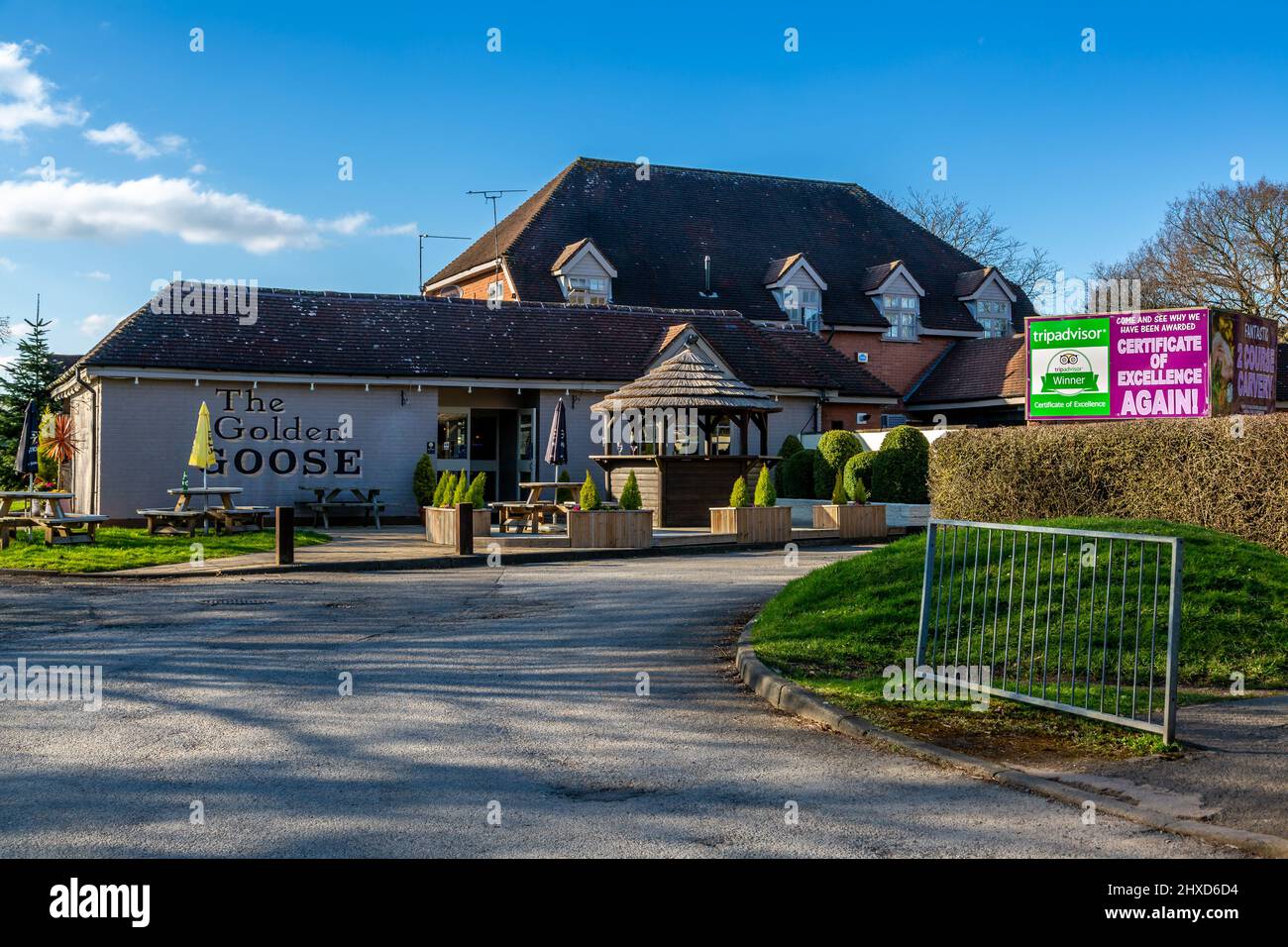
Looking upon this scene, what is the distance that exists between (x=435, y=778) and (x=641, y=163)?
43486mm

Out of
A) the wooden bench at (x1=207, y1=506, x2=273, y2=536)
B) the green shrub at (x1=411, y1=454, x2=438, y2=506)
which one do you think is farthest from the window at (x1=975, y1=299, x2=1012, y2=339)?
the wooden bench at (x1=207, y1=506, x2=273, y2=536)

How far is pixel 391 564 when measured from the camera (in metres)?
19.1

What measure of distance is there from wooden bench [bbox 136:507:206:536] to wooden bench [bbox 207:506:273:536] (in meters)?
0.29

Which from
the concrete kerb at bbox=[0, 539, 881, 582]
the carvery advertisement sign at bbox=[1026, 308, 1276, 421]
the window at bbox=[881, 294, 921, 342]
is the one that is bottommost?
the concrete kerb at bbox=[0, 539, 881, 582]

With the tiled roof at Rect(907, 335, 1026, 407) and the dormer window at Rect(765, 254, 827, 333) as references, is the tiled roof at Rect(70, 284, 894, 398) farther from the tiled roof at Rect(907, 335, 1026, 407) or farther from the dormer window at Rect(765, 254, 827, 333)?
the tiled roof at Rect(907, 335, 1026, 407)

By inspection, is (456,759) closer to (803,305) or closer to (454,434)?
(454,434)

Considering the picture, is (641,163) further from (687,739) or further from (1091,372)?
(687,739)

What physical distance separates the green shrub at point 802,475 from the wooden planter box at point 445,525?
10.1m

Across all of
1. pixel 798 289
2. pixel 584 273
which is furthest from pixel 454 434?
pixel 798 289

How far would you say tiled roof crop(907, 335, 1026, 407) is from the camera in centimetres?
4191

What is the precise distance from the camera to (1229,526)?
529 inches

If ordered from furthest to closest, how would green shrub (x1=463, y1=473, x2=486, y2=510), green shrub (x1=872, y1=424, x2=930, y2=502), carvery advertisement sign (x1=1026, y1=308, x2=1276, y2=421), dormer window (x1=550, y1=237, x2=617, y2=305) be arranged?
dormer window (x1=550, y1=237, x2=617, y2=305) → green shrub (x1=872, y1=424, x2=930, y2=502) → carvery advertisement sign (x1=1026, y1=308, x2=1276, y2=421) → green shrub (x1=463, y1=473, x2=486, y2=510)

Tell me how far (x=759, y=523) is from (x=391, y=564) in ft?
25.4

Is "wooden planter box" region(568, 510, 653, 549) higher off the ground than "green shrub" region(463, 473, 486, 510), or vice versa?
"green shrub" region(463, 473, 486, 510)
